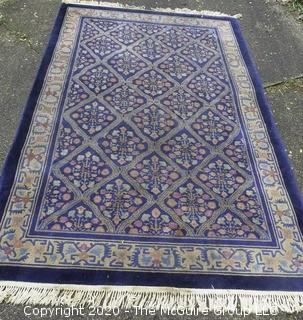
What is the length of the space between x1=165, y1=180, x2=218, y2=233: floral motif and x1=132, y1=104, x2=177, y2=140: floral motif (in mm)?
406

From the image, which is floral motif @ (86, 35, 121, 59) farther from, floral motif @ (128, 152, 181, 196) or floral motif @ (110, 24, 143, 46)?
floral motif @ (128, 152, 181, 196)

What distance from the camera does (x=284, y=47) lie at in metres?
3.20

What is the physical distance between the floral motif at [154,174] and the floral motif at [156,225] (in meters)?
0.13

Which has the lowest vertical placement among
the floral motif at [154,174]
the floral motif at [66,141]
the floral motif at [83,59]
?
the floral motif at [66,141]

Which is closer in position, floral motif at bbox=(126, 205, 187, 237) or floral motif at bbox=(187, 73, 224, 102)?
floral motif at bbox=(126, 205, 187, 237)

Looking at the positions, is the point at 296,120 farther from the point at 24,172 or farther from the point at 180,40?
the point at 24,172

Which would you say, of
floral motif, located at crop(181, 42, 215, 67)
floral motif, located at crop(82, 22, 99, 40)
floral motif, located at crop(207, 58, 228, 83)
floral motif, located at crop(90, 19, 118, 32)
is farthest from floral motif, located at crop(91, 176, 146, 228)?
floral motif, located at crop(90, 19, 118, 32)

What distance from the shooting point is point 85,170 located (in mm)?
2158

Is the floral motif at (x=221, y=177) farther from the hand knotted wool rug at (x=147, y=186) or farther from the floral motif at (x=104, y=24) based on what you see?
the floral motif at (x=104, y=24)

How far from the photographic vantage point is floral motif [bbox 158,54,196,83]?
2.82 metres

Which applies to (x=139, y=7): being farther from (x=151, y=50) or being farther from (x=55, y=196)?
(x=55, y=196)

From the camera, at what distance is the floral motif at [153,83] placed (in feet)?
8.78

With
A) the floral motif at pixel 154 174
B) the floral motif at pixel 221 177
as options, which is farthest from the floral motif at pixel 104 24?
the floral motif at pixel 221 177

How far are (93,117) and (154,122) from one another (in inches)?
14.2
